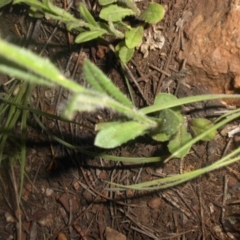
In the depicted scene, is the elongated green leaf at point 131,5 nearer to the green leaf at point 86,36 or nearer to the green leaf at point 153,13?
the green leaf at point 153,13

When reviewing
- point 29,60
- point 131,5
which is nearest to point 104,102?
Answer: point 29,60

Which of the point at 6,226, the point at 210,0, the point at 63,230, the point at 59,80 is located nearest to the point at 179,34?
the point at 210,0

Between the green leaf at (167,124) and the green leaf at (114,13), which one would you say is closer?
the green leaf at (167,124)

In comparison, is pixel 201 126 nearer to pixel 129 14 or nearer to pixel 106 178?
pixel 129 14

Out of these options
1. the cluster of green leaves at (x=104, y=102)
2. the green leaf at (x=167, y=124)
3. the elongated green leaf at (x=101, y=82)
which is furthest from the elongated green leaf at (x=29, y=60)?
the green leaf at (x=167, y=124)

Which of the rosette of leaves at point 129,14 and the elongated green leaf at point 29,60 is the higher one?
the elongated green leaf at point 29,60

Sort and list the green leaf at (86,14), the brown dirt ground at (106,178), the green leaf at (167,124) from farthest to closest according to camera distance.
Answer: the brown dirt ground at (106,178) < the green leaf at (86,14) < the green leaf at (167,124)
